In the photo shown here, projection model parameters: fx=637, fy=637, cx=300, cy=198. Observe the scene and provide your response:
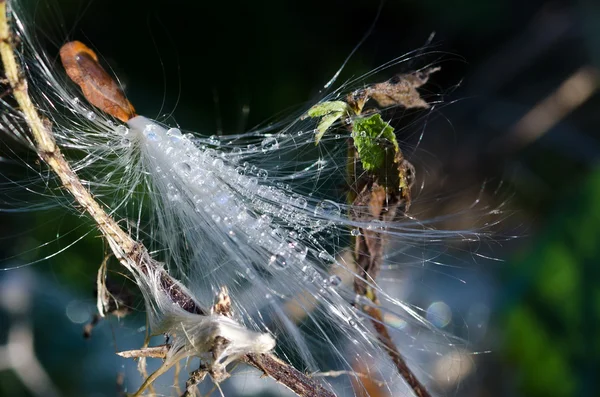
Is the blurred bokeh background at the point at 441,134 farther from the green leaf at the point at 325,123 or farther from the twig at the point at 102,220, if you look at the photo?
the twig at the point at 102,220

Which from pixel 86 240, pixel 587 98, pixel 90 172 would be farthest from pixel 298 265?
pixel 587 98

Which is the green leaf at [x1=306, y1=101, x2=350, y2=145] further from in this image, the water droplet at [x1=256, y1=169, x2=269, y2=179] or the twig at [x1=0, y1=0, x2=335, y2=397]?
the twig at [x1=0, y1=0, x2=335, y2=397]

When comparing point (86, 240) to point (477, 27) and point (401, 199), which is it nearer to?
point (401, 199)

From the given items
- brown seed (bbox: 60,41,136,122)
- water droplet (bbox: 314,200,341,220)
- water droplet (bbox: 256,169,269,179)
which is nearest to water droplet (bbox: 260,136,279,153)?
water droplet (bbox: 256,169,269,179)

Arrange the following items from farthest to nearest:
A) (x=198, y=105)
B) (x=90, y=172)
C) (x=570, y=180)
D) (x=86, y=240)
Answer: (x=570, y=180) < (x=198, y=105) < (x=86, y=240) < (x=90, y=172)

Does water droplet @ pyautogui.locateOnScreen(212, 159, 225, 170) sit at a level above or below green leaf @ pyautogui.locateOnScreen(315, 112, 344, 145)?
above

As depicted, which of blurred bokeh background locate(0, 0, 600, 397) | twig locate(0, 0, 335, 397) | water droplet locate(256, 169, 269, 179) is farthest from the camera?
blurred bokeh background locate(0, 0, 600, 397)
